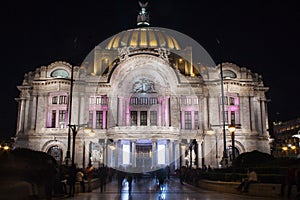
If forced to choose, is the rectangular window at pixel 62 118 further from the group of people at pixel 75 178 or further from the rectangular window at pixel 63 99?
the group of people at pixel 75 178

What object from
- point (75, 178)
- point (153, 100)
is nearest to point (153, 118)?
point (153, 100)

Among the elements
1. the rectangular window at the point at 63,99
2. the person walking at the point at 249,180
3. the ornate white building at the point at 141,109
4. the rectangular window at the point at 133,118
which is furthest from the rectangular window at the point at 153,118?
the person walking at the point at 249,180

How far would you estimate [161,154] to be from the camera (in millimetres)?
60812

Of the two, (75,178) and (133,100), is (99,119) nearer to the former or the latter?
(133,100)

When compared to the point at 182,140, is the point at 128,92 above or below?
above

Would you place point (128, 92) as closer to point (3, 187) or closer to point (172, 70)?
point (172, 70)

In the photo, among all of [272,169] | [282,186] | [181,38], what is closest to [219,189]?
[272,169]

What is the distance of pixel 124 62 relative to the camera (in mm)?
61375

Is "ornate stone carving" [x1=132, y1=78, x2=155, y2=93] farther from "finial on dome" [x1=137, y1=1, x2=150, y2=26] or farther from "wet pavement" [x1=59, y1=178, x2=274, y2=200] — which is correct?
"wet pavement" [x1=59, y1=178, x2=274, y2=200]

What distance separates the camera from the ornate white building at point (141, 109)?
61281 mm

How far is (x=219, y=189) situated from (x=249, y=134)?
128 ft

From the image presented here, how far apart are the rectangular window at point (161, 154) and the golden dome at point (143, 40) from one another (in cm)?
2896

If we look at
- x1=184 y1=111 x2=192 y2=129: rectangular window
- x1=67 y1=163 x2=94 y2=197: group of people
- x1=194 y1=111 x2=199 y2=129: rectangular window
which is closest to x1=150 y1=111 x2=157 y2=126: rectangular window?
x1=184 y1=111 x2=192 y2=129: rectangular window

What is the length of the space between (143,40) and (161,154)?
32.9 metres
